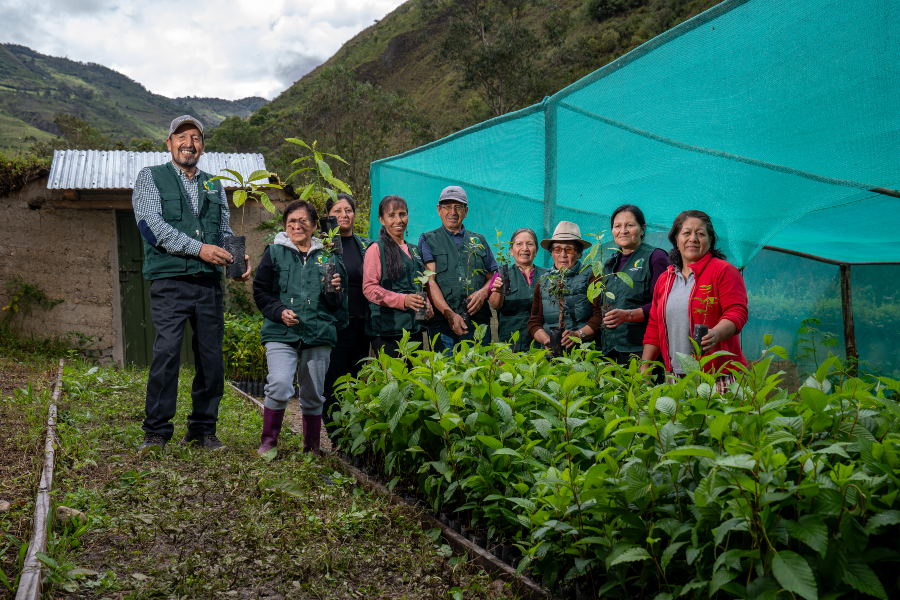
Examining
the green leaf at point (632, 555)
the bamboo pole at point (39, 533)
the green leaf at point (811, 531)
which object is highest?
the green leaf at point (811, 531)

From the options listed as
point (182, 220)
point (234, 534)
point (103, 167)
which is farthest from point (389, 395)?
point (103, 167)

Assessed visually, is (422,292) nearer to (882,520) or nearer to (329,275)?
(329,275)

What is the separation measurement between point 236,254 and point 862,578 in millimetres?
3195

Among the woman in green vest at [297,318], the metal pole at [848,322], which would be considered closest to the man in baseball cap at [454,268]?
the woman in green vest at [297,318]

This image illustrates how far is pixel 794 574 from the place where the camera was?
4.36 ft

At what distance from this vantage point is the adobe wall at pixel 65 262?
7.75 m

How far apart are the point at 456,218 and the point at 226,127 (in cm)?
3907

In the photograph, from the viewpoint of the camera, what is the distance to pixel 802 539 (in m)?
1.38

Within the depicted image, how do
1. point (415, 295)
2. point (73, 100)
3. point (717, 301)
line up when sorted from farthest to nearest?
point (73, 100), point (415, 295), point (717, 301)

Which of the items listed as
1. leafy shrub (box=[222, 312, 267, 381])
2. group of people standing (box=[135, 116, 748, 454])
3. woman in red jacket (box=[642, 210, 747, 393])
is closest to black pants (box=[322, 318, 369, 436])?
group of people standing (box=[135, 116, 748, 454])

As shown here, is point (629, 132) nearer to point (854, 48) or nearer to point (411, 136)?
point (854, 48)

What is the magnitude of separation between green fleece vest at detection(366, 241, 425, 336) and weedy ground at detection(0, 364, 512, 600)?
0.96 metres

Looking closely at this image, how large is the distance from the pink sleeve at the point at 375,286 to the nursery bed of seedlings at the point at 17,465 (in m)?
2.02

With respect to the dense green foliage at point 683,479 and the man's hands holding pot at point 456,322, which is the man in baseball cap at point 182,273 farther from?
the dense green foliage at point 683,479
